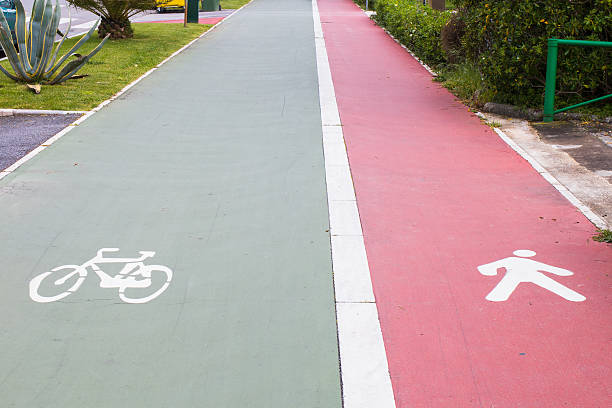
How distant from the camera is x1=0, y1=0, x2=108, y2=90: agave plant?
11.8 metres

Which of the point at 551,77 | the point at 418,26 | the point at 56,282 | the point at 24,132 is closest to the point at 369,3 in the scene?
the point at 418,26

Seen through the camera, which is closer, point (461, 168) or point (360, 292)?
point (360, 292)

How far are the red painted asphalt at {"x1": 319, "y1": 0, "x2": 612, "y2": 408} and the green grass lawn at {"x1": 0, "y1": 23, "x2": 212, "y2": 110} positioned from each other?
4583mm

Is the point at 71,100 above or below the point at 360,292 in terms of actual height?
above

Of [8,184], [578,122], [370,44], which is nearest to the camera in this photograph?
[8,184]

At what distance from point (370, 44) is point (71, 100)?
11.4 m

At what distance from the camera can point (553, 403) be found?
11.2 feet

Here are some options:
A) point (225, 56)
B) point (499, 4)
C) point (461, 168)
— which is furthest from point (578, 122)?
point (225, 56)

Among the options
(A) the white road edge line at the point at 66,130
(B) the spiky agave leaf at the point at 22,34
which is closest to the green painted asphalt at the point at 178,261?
(A) the white road edge line at the point at 66,130

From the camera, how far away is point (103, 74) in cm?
1375

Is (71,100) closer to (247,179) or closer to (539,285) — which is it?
(247,179)

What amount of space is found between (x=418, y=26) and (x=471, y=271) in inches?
547

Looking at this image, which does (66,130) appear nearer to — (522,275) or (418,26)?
(522,275)

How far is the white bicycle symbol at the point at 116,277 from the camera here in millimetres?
4551
